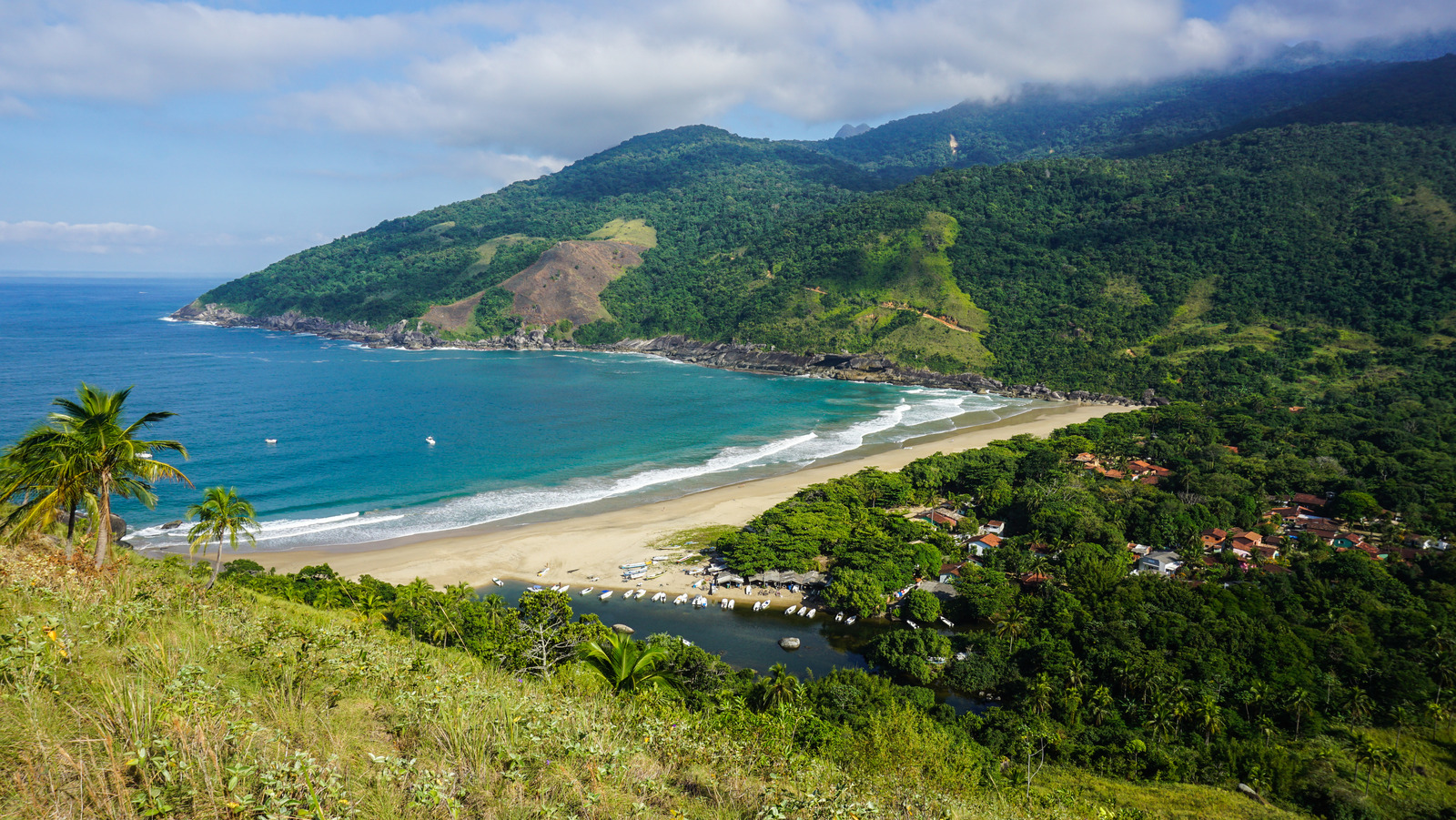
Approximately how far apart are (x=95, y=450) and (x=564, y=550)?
90.4ft

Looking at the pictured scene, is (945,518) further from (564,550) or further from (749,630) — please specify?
(564,550)

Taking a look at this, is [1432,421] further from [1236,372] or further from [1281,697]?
[1281,697]

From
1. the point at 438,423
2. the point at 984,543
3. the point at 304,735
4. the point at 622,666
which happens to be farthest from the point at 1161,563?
the point at 438,423

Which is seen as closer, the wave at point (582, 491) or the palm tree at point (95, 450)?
the palm tree at point (95, 450)

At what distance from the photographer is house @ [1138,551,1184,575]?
38.8m

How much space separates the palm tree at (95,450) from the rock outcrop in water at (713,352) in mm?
99296

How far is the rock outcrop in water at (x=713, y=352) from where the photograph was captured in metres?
99.1

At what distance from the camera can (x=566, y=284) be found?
156 m

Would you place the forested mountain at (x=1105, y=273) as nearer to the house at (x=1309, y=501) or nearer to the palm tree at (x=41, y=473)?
the house at (x=1309, y=501)

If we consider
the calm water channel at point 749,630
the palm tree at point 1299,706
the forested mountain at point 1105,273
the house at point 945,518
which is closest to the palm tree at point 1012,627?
the calm water channel at point 749,630

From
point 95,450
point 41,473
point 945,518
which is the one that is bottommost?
point 945,518

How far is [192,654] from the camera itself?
324 inches

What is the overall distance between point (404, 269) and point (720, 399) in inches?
5556

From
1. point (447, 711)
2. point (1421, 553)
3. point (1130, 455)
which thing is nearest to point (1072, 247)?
point (1130, 455)
